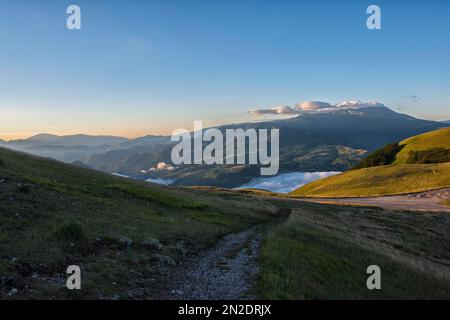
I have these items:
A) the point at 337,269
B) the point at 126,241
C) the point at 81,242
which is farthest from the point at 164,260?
the point at 337,269

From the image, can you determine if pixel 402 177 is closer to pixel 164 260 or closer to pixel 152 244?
pixel 152 244

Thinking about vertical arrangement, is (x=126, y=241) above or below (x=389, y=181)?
above

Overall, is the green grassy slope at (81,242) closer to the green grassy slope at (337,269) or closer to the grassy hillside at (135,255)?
the grassy hillside at (135,255)

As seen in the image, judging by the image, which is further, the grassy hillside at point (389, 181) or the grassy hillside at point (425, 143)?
the grassy hillside at point (425, 143)

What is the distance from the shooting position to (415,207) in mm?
94250

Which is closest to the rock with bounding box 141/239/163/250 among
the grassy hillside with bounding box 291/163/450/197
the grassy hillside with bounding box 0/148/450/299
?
the grassy hillside with bounding box 0/148/450/299

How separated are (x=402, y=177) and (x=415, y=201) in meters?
27.2

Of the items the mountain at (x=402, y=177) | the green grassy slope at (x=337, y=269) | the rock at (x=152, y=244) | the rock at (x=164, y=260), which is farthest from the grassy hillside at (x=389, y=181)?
the rock at (x=164, y=260)

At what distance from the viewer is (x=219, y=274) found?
20.7m

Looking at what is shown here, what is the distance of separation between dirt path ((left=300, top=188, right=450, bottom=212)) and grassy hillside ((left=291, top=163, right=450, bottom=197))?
6.03 meters

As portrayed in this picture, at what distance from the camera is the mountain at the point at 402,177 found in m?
121

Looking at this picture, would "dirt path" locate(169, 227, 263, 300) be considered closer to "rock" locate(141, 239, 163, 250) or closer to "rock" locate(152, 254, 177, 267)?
"rock" locate(152, 254, 177, 267)

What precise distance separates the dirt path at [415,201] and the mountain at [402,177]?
5.74 meters

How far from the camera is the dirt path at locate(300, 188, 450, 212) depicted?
9334 centimetres
